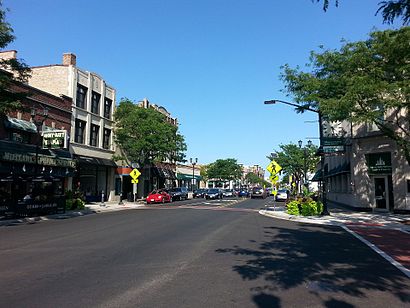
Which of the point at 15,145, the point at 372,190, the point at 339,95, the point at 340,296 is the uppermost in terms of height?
the point at 339,95

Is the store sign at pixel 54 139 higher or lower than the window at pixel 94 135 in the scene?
lower

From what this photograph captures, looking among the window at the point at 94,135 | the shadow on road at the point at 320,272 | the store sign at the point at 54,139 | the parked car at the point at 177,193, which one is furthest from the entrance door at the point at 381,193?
the parked car at the point at 177,193

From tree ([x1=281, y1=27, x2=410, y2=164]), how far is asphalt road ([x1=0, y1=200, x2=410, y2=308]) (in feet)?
23.2

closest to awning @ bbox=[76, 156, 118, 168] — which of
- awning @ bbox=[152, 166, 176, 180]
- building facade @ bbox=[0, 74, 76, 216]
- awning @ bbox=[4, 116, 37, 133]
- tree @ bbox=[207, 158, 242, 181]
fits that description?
building facade @ bbox=[0, 74, 76, 216]

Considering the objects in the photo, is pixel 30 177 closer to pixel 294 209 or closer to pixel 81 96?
pixel 81 96

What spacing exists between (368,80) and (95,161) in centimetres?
2700

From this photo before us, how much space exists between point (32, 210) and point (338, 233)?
17.1 metres

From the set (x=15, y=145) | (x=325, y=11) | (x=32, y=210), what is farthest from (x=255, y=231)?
(x=15, y=145)

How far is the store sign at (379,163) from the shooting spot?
2511 cm

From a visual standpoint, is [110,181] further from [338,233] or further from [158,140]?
[338,233]

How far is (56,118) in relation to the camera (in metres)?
32.0

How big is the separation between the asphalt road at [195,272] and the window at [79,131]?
22855 mm

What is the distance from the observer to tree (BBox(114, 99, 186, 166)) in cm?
4109

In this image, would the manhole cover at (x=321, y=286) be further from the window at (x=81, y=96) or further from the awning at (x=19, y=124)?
the window at (x=81, y=96)
